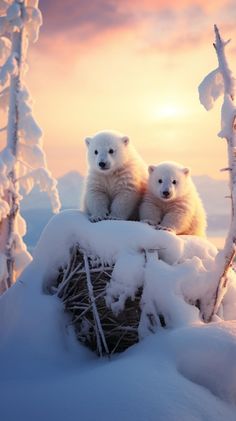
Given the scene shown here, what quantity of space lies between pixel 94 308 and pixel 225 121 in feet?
7.96

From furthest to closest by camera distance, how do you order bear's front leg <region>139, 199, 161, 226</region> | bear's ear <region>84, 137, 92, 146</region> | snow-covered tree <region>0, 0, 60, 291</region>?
snow-covered tree <region>0, 0, 60, 291</region> < bear's ear <region>84, 137, 92, 146</region> < bear's front leg <region>139, 199, 161, 226</region>

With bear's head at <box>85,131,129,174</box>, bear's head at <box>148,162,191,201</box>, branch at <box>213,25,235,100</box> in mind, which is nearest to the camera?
branch at <box>213,25,235,100</box>

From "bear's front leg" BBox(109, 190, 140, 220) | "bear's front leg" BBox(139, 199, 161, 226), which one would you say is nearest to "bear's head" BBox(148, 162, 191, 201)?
"bear's front leg" BBox(139, 199, 161, 226)

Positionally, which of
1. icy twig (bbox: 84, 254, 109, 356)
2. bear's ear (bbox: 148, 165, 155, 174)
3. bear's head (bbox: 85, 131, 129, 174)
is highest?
bear's head (bbox: 85, 131, 129, 174)

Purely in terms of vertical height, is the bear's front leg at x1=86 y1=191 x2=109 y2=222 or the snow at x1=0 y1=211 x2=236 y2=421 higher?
the bear's front leg at x1=86 y1=191 x2=109 y2=222

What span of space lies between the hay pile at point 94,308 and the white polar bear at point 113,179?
2.22 feet

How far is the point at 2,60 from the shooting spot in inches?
514

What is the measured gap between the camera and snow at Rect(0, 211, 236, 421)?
11.4ft

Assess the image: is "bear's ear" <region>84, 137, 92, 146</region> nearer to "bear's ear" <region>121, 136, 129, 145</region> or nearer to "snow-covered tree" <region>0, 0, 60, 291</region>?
"bear's ear" <region>121, 136, 129, 145</region>

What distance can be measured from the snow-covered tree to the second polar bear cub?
6736 millimetres

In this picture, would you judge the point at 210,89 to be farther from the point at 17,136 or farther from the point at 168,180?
the point at 17,136

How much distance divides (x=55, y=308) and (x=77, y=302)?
28cm

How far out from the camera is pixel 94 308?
203 inches

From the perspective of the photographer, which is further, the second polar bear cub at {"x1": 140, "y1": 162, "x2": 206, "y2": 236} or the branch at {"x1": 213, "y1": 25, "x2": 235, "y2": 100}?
the second polar bear cub at {"x1": 140, "y1": 162, "x2": 206, "y2": 236}
